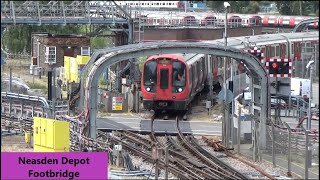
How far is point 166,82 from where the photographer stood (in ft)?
71.6

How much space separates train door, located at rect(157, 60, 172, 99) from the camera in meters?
21.6

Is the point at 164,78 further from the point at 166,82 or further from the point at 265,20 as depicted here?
the point at 265,20

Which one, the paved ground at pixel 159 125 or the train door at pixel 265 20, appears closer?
the paved ground at pixel 159 125

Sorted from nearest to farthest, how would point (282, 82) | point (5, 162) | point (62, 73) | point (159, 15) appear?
point (5, 162), point (282, 82), point (62, 73), point (159, 15)

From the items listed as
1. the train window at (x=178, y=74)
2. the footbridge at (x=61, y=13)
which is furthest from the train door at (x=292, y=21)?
the train window at (x=178, y=74)

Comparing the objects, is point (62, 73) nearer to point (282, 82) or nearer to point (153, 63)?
point (153, 63)

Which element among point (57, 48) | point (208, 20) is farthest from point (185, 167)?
point (208, 20)

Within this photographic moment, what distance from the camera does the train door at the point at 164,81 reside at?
71.0 ft

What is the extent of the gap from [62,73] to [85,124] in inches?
595

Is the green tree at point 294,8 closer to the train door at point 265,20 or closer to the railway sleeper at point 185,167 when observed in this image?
the train door at point 265,20

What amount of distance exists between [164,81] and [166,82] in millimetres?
61

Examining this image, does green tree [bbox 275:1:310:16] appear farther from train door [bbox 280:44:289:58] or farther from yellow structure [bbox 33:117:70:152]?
yellow structure [bbox 33:117:70:152]

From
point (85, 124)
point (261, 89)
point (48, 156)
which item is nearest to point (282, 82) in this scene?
point (261, 89)

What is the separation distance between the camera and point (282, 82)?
17.3 m
